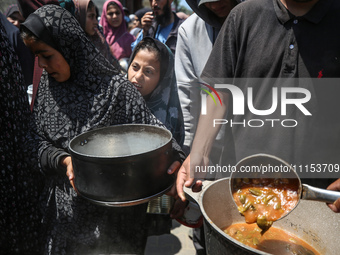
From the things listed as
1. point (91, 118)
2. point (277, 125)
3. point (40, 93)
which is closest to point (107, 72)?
point (91, 118)

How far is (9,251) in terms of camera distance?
6.21ft

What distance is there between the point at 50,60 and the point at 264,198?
1.40 meters

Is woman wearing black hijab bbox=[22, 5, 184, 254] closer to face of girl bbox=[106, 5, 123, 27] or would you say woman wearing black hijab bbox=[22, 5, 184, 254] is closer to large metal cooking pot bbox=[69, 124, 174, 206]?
large metal cooking pot bbox=[69, 124, 174, 206]

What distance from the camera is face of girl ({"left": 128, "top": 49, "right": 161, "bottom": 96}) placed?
229cm

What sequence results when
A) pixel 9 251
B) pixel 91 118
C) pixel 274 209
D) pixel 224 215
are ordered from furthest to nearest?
1. pixel 9 251
2. pixel 91 118
3. pixel 224 215
4. pixel 274 209

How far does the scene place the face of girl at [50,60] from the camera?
163cm

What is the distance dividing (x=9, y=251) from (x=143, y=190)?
127cm

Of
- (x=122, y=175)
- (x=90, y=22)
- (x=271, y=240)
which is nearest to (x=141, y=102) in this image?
(x=122, y=175)

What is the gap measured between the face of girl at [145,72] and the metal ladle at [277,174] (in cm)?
129

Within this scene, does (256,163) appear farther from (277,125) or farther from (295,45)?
(295,45)

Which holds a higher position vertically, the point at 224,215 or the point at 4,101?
the point at 4,101

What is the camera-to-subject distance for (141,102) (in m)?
1.84

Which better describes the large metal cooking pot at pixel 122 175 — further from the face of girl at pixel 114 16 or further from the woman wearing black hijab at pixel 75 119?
the face of girl at pixel 114 16

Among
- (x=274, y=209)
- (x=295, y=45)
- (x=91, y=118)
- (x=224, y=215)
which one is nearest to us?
(x=274, y=209)
